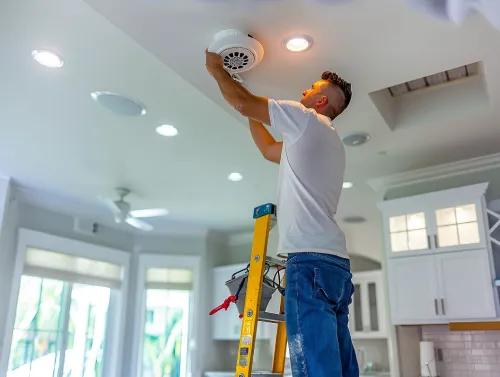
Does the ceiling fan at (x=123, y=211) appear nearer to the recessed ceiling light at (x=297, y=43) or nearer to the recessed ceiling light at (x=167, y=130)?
the recessed ceiling light at (x=167, y=130)

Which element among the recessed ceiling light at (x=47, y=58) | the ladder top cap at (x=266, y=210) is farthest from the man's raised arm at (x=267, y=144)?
the recessed ceiling light at (x=47, y=58)

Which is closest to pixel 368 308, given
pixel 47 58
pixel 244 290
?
pixel 244 290

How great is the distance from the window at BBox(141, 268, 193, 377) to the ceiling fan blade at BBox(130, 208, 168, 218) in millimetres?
993

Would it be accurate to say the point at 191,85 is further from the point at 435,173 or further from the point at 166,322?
the point at 166,322

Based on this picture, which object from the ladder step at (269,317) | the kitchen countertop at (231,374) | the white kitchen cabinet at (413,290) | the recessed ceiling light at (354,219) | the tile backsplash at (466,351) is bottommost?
the kitchen countertop at (231,374)

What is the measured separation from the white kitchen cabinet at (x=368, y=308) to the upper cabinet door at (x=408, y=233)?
239 centimetres

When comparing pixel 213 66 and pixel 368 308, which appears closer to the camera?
pixel 213 66

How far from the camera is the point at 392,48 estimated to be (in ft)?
8.20

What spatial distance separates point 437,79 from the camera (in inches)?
132

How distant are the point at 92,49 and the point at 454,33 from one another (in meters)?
1.92

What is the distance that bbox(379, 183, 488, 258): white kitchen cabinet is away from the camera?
368 cm

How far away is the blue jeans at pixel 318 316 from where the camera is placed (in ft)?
4.94

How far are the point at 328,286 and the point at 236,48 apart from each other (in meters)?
1.33

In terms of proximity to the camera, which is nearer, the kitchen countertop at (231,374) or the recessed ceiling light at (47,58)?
the recessed ceiling light at (47,58)
